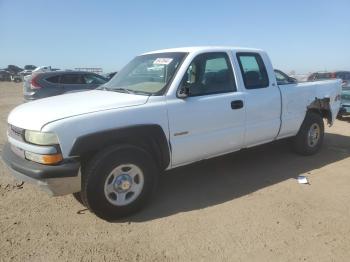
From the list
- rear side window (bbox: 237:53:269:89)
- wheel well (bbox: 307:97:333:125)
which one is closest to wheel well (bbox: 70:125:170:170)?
rear side window (bbox: 237:53:269:89)

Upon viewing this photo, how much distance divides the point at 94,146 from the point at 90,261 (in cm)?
110

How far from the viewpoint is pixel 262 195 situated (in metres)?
4.59

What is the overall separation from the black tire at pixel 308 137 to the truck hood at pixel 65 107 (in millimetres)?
3275

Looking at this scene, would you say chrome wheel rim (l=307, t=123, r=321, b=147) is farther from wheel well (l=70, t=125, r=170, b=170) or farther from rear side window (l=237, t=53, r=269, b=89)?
wheel well (l=70, t=125, r=170, b=170)

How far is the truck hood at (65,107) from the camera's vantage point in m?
3.57

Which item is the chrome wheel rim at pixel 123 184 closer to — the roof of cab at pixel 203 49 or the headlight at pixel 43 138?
the headlight at pixel 43 138

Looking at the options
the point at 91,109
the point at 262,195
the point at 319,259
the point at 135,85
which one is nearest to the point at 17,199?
the point at 91,109

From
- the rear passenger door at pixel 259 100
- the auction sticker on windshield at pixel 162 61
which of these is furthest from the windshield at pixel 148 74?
the rear passenger door at pixel 259 100

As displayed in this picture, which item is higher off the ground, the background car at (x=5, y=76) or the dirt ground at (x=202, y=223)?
the background car at (x=5, y=76)

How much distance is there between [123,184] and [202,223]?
3.14 feet

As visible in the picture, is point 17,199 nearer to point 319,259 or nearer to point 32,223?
point 32,223

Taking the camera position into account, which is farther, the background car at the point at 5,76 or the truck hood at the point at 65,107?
the background car at the point at 5,76

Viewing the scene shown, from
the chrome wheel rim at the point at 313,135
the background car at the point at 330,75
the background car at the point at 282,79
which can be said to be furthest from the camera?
the background car at the point at 330,75

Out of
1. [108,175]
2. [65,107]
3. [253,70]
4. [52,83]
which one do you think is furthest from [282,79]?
[52,83]
